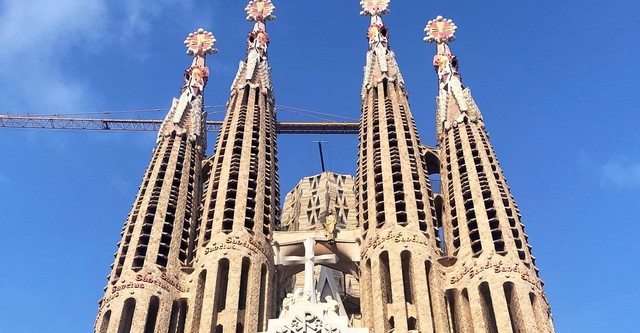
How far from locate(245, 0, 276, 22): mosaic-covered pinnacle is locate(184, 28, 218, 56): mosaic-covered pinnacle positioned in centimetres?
356

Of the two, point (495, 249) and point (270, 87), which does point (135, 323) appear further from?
point (270, 87)

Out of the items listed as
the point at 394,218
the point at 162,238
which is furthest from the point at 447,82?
the point at 162,238

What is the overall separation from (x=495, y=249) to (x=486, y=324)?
3.93 meters

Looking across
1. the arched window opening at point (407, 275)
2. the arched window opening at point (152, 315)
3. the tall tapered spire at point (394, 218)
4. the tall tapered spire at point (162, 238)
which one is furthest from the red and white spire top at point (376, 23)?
the arched window opening at point (152, 315)

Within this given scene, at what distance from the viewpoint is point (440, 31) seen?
58.0 meters

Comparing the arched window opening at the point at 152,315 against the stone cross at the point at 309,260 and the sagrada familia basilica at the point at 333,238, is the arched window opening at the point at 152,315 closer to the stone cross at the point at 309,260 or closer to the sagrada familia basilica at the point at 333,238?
the sagrada familia basilica at the point at 333,238

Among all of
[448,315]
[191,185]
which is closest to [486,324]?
[448,315]

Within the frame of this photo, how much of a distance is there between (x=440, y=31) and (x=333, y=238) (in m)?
20.6

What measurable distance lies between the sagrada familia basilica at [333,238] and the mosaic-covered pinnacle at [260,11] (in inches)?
289

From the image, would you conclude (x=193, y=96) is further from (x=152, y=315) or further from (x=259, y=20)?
(x=152, y=315)

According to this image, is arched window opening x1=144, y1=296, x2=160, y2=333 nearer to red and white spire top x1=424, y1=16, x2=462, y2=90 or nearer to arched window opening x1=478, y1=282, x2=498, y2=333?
arched window opening x1=478, y1=282, x2=498, y2=333

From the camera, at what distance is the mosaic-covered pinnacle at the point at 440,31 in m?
57.4

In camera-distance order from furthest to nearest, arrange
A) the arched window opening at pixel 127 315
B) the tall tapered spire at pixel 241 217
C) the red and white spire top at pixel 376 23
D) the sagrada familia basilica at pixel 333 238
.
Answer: the red and white spire top at pixel 376 23 < the tall tapered spire at pixel 241 217 < the sagrada familia basilica at pixel 333 238 < the arched window opening at pixel 127 315

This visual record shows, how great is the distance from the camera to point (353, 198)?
2349 inches
